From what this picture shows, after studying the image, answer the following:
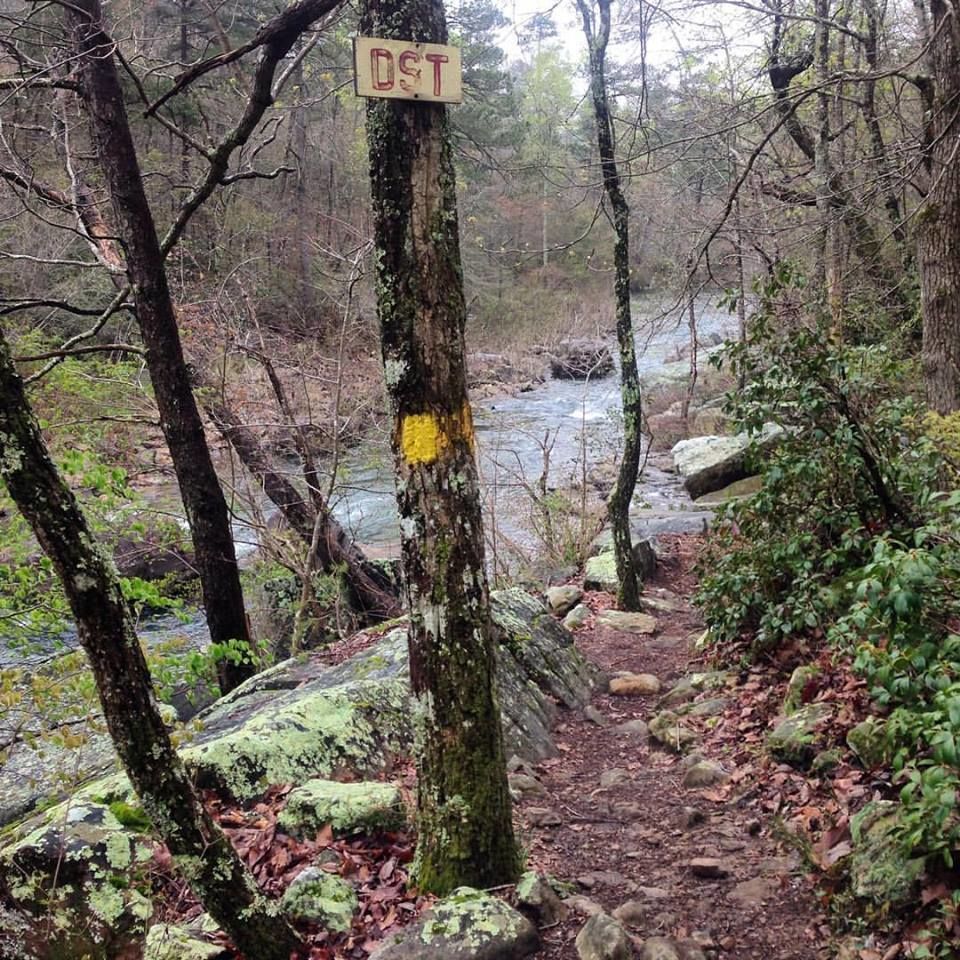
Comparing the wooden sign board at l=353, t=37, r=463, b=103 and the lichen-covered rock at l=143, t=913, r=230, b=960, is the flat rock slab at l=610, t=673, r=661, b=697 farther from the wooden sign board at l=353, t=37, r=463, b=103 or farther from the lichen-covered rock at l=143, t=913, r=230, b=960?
the wooden sign board at l=353, t=37, r=463, b=103

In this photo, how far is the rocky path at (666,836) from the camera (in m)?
2.90

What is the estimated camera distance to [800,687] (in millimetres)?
4434

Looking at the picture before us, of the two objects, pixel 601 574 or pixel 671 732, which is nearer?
pixel 671 732

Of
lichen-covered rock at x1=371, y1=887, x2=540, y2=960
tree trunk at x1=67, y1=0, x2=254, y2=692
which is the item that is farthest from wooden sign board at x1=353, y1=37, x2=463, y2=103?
tree trunk at x1=67, y1=0, x2=254, y2=692

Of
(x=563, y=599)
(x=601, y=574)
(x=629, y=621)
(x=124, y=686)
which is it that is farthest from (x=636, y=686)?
(x=124, y=686)

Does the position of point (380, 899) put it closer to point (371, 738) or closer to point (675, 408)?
point (371, 738)

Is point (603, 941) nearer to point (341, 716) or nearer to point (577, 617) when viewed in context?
point (341, 716)

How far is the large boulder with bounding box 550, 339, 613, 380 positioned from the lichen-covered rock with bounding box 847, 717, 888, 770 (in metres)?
20.0

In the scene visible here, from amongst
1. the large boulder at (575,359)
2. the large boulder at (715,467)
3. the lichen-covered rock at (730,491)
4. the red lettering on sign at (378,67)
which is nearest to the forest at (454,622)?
the red lettering on sign at (378,67)

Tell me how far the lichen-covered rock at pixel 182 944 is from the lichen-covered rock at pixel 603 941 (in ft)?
4.19

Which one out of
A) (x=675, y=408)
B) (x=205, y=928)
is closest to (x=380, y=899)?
(x=205, y=928)

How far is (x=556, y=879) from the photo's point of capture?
3.43 meters

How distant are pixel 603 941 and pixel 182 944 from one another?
151cm

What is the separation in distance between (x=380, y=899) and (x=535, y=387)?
21433mm
